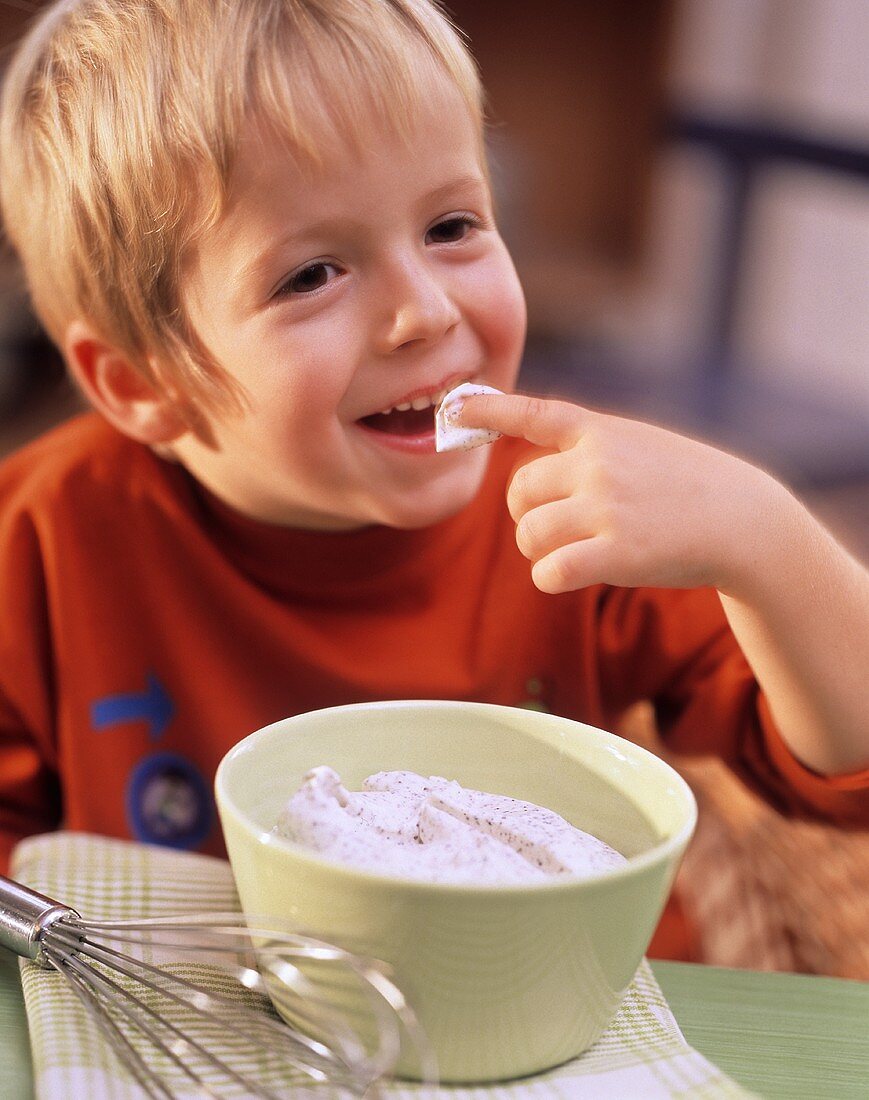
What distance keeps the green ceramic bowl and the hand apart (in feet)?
0.23

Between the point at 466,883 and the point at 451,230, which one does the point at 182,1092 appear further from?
the point at 451,230

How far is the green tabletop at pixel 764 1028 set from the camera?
1.51 feet

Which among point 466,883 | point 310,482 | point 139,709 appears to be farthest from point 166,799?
point 466,883

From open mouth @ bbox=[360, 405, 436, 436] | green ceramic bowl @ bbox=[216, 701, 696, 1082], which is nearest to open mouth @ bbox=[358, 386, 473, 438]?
open mouth @ bbox=[360, 405, 436, 436]

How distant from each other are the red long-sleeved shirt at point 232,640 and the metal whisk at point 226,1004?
1.04ft

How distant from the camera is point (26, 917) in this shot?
18.7 inches

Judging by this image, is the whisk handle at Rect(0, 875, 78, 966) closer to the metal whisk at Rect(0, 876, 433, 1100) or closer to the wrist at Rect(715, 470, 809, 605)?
the metal whisk at Rect(0, 876, 433, 1100)

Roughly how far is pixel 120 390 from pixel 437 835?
44 centimetres

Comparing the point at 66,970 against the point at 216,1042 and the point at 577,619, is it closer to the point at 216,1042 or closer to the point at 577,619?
the point at 216,1042

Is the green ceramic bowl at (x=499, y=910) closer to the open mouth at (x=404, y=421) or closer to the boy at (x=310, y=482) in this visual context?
the boy at (x=310, y=482)

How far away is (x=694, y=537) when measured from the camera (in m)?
0.52

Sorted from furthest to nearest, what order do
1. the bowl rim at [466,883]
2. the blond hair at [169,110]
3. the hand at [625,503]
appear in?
the blond hair at [169,110] < the hand at [625,503] < the bowl rim at [466,883]

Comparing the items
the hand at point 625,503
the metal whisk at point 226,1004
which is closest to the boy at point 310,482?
the hand at point 625,503

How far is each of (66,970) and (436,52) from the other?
0.45m
